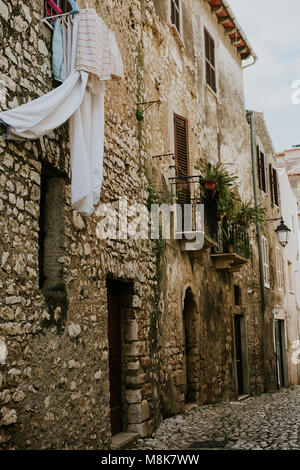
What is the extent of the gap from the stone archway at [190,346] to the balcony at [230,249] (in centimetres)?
180

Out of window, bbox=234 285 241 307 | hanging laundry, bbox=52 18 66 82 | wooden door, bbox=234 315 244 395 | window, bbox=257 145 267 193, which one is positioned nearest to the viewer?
hanging laundry, bbox=52 18 66 82

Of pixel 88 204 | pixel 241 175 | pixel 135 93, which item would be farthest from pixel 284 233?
pixel 88 204

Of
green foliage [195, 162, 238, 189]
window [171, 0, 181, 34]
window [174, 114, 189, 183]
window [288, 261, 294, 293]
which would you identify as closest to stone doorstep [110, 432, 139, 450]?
window [174, 114, 189, 183]

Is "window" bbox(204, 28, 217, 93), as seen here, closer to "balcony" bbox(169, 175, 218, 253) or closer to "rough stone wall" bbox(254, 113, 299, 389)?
"balcony" bbox(169, 175, 218, 253)

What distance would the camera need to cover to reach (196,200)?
11.0 meters

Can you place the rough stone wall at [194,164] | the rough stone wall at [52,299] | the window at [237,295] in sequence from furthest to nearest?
the window at [237,295]
the rough stone wall at [194,164]
the rough stone wall at [52,299]

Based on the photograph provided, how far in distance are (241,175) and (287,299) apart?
23.0 ft

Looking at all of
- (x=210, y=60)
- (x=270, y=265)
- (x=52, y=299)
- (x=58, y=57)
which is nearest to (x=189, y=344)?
(x=52, y=299)

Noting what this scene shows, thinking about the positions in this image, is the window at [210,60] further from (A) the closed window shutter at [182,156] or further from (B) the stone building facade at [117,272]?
(A) the closed window shutter at [182,156]

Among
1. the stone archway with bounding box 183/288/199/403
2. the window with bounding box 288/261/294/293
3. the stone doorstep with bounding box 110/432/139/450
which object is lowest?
the stone doorstep with bounding box 110/432/139/450

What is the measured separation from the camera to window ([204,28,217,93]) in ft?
44.0

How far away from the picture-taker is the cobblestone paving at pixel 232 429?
22.7 ft

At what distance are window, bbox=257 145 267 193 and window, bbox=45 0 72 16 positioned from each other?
1199 cm

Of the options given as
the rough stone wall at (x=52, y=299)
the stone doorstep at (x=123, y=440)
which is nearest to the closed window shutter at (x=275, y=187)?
the rough stone wall at (x=52, y=299)
